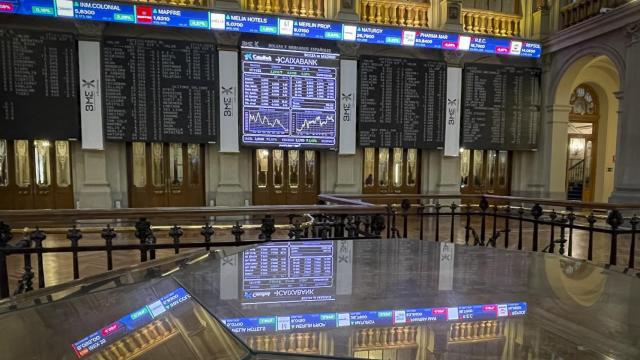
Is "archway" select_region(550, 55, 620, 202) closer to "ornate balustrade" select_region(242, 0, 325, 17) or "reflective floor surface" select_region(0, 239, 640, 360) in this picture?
"ornate balustrade" select_region(242, 0, 325, 17)

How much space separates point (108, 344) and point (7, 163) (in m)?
8.51

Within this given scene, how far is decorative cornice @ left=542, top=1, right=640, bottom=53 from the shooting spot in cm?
732

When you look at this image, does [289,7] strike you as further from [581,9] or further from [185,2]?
[581,9]

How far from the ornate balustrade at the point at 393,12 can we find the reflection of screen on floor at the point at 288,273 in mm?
7742

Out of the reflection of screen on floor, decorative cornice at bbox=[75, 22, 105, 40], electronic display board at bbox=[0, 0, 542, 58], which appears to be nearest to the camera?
the reflection of screen on floor

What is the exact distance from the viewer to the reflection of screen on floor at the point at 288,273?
1399mm

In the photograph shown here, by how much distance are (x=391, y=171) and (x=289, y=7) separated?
4.42m

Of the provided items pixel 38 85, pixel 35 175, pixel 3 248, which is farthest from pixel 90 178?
pixel 3 248

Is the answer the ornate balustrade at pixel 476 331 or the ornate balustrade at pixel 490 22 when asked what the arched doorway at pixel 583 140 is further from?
the ornate balustrade at pixel 476 331

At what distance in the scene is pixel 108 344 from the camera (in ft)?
3.06

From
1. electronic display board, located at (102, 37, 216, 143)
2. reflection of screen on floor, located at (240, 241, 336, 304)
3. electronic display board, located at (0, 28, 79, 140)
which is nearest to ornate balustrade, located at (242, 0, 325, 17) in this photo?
electronic display board, located at (102, 37, 216, 143)

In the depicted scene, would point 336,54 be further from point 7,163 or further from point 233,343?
point 233,343

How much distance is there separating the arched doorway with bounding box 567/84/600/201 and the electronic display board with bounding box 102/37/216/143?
1016cm

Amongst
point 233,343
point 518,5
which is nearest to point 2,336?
point 233,343
